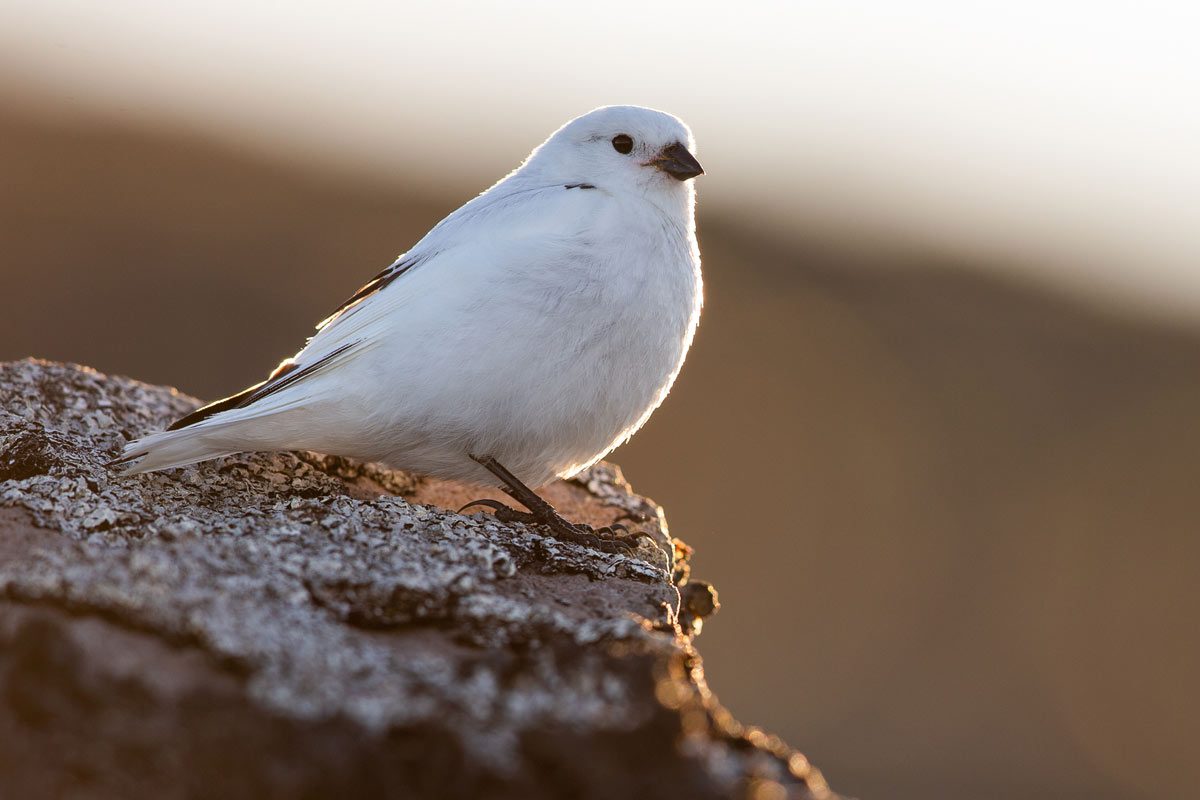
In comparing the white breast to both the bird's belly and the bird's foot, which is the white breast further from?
the bird's foot

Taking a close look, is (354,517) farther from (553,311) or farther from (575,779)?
(575,779)

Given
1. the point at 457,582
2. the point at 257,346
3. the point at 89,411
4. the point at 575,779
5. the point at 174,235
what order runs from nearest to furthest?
1. the point at 575,779
2. the point at 457,582
3. the point at 89,411
4. the point at 257,346
5. the point at 174,235

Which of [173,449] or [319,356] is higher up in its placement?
[319,356]

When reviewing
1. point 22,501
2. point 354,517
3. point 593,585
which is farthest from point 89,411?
point 593,585

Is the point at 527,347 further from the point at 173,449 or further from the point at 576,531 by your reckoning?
the point at 173,449

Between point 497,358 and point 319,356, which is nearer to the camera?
point 497,358

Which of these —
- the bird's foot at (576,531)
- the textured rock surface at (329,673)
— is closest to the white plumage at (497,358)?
the bird's foot at (576,531)

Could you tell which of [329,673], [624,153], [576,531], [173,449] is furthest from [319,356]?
[329,673]
